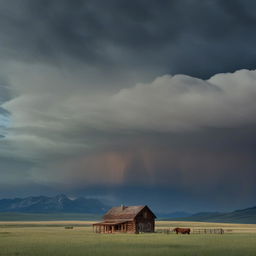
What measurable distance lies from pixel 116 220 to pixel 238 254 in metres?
60.4

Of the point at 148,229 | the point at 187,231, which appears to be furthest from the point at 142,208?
the point at 187,231

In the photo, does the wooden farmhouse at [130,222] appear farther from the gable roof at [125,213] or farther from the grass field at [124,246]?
the grass field at [124,246]

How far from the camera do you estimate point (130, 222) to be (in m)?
87.1

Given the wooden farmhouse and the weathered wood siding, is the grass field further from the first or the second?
the weathered wood siding

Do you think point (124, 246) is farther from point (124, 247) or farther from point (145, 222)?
point (145, 222)

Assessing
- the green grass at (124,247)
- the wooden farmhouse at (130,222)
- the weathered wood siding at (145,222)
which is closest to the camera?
the green grass at (124,247)

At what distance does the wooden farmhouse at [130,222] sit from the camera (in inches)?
3398

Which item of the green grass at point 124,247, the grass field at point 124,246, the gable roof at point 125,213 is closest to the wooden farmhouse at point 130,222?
the gable roof at point 125,213

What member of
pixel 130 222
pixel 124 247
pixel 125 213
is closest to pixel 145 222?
pixel 130 222

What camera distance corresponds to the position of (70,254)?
32.6 meters

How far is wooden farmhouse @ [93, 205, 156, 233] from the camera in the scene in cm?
8631

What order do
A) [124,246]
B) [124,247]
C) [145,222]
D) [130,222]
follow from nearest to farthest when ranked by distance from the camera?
[124,247], [124,246], [130,222], [145,222]

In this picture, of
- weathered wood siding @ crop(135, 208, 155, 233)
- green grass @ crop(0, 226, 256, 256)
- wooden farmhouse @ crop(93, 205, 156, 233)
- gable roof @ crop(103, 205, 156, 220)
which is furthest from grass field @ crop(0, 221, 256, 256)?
gable roof @ crop(103, 205, 156, 220)

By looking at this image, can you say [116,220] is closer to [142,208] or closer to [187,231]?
[142,208]
